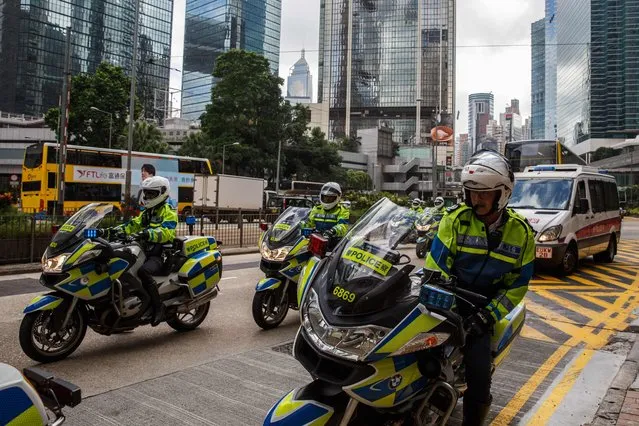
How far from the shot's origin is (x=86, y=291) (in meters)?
4.62

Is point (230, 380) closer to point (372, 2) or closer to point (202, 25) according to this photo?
point (202, 25)

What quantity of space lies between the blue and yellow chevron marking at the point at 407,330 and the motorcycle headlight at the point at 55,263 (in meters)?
3.42

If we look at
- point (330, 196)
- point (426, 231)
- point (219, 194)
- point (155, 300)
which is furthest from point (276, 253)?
point (219, 194)

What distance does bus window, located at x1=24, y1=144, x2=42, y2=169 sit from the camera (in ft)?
80.6

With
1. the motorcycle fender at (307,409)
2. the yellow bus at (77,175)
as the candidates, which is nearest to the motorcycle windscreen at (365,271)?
the motorcycle fender at (307,409)

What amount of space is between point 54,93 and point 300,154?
5368cm

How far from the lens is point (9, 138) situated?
70.8 meters

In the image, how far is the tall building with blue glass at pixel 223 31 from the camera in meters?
87.8

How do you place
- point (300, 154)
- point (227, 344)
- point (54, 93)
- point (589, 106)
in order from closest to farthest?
point (227, 344), point (300, 154), point (54, 93), point (589, 106)

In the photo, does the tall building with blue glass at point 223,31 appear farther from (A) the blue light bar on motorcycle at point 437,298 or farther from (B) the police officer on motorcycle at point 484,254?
(A) the blue light bar on motorcycle at point 437,298

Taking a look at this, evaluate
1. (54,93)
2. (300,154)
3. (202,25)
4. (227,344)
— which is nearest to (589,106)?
(300,154)

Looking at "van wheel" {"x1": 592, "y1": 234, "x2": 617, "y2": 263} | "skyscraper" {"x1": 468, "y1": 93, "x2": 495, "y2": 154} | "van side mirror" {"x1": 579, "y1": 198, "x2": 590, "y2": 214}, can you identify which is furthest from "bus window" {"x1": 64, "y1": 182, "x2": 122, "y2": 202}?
"skyscraper" {"x1": 468, "y1": 93, "x2": 495, "y2": 154}

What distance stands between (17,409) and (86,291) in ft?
10.5

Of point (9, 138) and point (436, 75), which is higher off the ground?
point (436, 75)
